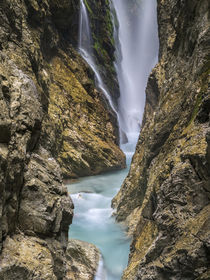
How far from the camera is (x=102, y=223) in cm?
1184

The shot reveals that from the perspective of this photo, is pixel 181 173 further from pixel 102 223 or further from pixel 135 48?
pixel 135 48

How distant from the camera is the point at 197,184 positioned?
14.4ft

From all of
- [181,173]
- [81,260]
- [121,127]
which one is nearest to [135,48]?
[121,127]

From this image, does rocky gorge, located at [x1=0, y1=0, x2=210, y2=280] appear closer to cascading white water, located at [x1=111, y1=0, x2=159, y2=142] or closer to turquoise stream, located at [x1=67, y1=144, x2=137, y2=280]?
turquoise stream, located at [x1=67, y1=144, x2=137, y2=280]

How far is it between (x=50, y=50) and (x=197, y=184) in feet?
63.2

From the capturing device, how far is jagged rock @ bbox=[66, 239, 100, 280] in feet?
24.1

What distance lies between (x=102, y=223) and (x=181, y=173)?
812 cm

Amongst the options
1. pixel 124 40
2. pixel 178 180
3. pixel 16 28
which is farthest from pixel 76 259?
pixel 124 40

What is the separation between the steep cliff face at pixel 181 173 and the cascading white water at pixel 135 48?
3949 cm

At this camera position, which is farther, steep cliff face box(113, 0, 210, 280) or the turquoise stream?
the turquoise stream

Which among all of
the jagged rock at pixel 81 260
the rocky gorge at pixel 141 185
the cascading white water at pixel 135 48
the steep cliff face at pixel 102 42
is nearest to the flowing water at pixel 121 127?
the cascading white water at pixel 135 48

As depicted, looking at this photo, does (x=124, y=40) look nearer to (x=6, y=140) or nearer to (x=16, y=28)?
(x=16, y=28)

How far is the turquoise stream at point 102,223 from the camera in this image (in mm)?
8797

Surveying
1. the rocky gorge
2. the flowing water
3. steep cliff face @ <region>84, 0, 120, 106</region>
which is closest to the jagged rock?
the rocky gorge
